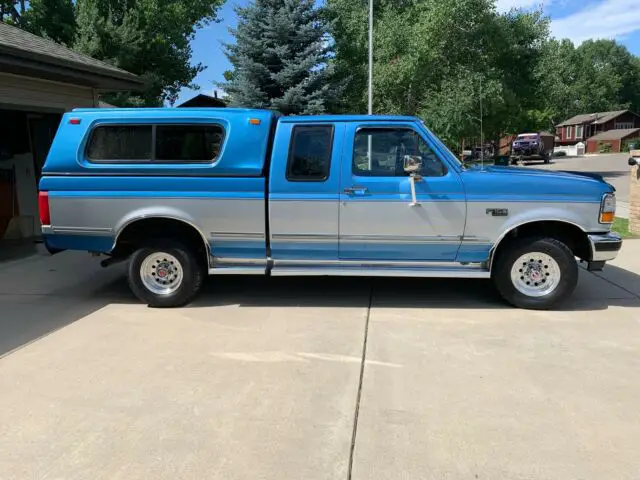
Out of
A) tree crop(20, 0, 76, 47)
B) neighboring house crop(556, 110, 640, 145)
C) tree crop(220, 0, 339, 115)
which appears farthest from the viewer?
neighboring house crop(556, 110, 640, 145)

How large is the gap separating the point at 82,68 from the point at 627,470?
360 inches

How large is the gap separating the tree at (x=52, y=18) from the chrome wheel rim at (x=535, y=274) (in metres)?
22.7

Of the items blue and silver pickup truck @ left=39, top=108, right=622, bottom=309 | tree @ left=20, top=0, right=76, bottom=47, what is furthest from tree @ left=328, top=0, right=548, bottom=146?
blue and silver pickup truck @ left=39, top=108, right=622, bottom=309

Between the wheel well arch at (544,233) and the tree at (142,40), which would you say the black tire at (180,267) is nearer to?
the wheel well arch at (544,233)

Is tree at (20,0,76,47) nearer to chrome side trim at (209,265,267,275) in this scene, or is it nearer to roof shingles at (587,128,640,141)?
chrome side trim at (209,265,267,275)

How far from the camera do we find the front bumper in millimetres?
5633

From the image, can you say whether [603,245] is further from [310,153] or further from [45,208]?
[45,208]

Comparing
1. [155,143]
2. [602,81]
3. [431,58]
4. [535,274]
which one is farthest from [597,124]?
[155,143]

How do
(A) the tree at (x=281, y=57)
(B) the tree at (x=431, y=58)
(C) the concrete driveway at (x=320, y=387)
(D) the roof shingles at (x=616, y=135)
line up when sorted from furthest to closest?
1. (D) the roof shingles at (x=616, y=135)
2. (B) the tree at (x=431, y=58)
3. (A) the tree at (x=281, y=57)
4. (C) the concrete driveway at (x=320, y=387)

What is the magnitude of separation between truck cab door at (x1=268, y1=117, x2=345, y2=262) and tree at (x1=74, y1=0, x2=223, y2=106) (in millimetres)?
16046

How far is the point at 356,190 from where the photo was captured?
5.75 metres

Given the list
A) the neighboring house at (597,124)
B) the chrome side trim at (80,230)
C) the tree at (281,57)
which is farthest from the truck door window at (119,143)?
the neighboring house at (597,124)

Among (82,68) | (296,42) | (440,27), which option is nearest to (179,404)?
(82,68)

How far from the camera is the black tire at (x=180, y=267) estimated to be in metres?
6.02
